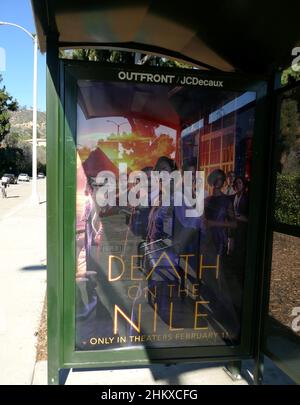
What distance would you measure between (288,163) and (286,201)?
0.28 meters

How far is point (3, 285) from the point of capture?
5.95 metres

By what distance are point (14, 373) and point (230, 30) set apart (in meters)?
3.11

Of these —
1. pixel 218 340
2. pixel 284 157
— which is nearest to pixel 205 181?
pixel 284 157

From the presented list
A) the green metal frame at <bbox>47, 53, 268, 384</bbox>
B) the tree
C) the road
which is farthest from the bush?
the tree

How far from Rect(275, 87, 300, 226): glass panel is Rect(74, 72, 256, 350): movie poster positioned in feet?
0.75

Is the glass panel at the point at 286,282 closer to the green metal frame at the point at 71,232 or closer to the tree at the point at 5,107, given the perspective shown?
the green metal frame at the point at 71,232

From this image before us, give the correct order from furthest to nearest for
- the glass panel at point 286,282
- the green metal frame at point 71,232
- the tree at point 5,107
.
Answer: the tree at point 5,107 < the glass panel at point 286,282 < the green metal frame at point 71,232

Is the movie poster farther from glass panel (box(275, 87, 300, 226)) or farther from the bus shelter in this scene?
glass panel (box(275, 87, 300, 226))

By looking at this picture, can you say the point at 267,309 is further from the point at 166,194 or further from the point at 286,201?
the point at 166,194

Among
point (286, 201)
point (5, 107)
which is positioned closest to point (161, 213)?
point (286, 201)

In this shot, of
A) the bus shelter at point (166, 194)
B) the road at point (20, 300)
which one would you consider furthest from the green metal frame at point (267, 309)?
→ the road at point (20, 300)

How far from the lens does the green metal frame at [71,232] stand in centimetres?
277

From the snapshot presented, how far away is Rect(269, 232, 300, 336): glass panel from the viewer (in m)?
3.39

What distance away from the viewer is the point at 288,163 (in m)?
3.06
